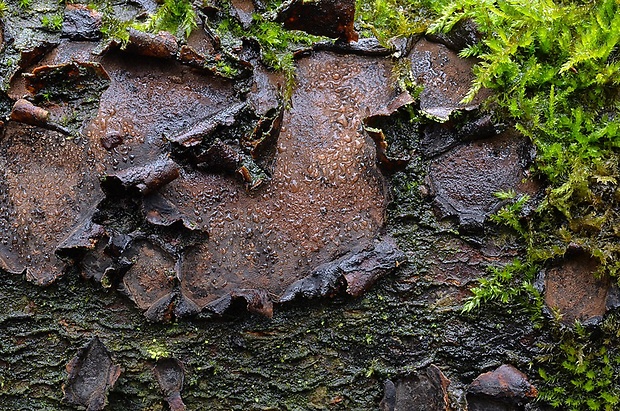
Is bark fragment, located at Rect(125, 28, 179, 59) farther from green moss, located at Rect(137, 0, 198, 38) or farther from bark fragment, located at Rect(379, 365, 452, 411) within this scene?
bark fragment, located at Rect(379, 365, 452, 411)

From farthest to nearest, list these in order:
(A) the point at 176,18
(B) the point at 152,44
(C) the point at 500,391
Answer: (A) the point at 176,18 → (B) the point at 152,44 → (C) the point at 500,391

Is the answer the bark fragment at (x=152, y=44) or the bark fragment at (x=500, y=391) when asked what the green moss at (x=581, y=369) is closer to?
the bark fragment at (x=500, y=391)

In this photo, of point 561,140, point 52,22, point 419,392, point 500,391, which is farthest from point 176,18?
point 500,391

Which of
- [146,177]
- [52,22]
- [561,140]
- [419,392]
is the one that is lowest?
[419,392]

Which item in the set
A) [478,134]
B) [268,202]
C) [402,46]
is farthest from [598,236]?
[268,202]

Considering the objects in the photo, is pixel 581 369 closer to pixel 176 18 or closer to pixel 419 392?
pixel 419 392

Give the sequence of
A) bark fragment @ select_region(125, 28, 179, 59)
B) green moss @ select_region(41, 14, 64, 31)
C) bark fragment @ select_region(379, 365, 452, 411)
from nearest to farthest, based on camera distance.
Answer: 1. bark fragment @ select_region(379, 365, 452, 411)
2. bark fragment @ select_region(125, 28, 179, 59)
3. green moss @ select_region(41, 14, 64, 31)

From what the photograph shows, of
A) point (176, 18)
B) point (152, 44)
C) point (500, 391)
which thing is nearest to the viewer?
point (500, 391)

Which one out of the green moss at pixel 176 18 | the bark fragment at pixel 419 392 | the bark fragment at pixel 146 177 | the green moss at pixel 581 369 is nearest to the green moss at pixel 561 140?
the green moss at pixel 581 369

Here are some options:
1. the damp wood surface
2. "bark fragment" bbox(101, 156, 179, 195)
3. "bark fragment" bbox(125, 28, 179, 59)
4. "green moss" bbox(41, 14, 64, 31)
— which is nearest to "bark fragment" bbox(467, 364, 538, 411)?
the damp wood surface

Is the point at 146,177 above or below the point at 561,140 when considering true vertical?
below

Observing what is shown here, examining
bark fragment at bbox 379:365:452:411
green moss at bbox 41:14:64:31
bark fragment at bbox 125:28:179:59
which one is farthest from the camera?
green moss at bbox 41:14:64:31

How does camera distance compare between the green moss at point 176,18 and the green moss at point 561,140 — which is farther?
the green moss at point 176,18
